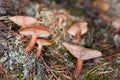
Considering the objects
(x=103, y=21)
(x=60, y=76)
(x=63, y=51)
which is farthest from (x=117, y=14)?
(x=60, y=76)

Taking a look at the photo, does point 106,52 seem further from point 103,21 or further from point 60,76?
point 103,21

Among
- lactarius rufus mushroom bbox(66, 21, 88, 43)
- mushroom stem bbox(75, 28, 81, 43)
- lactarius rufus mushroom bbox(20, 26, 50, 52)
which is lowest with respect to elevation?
mushroom stem bbox(75, 28, 81, 43)

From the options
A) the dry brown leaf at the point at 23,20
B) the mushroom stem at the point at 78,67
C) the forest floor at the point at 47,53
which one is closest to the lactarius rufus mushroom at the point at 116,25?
the forest floor at the point at 47,53

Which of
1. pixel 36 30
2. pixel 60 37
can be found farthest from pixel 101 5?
pixel 36 30

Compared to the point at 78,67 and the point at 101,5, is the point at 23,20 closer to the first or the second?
the point at 78,67

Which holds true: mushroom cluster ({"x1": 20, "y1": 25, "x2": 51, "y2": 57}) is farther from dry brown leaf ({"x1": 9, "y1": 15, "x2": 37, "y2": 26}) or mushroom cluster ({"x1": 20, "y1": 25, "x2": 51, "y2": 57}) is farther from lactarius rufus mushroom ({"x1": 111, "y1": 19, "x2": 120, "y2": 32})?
lactarius rufus mushroom ({"x1": 111, "y1": 19, "x2": 120, "y2": 32})

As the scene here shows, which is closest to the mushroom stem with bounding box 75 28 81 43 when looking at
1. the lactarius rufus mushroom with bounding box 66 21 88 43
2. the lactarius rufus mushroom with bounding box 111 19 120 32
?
the lactarius rufus mushroom with bounding box 66 21 88 43

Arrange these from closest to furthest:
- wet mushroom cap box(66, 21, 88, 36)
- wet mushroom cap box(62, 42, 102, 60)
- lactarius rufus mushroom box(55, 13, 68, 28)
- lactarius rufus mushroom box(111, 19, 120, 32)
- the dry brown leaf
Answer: wet mushroom cap box(62, 42, 102, 60), the dry brown leaf, wet mushroom cap box(66, 21, 88, 36), lactarius rufus mushroom box(55, 13, 68, 28), lactarius rufus mushroom box(111, 19, 120, 32)
